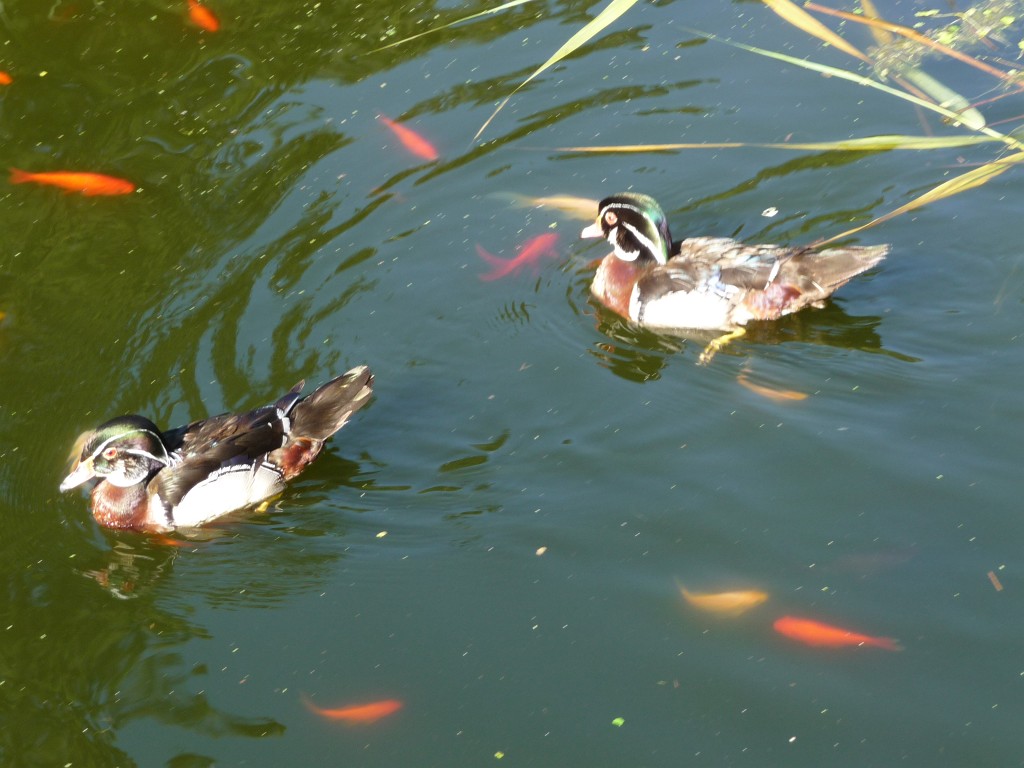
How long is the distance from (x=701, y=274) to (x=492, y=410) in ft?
4.99

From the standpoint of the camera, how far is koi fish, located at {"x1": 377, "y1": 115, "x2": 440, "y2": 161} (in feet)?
29.1

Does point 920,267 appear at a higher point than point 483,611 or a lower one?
higher

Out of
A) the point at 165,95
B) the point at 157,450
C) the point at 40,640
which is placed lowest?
the point at 40,640

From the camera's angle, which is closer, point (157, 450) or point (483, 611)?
point (483, 611)

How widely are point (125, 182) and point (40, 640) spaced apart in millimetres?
4047

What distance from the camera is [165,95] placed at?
9758 mm

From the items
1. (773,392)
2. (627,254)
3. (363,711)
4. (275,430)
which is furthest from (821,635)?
(627,254)

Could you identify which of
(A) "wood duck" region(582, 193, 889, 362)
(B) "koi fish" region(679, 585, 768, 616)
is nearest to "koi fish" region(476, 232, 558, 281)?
(A) "wood duck" region(582, 193, 889, 362)

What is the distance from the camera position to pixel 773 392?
682cm

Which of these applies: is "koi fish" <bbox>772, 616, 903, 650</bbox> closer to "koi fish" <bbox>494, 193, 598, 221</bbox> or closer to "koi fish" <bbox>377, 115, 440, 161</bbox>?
"koi fish" <bbox>494, 193, 598, 221</bbox>

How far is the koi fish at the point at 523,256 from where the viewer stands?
312 inches

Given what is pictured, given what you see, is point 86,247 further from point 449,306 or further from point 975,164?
point 975,164

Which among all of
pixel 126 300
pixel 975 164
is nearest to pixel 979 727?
pixel 975 164

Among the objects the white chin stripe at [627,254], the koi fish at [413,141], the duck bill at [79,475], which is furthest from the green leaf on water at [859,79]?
the duck bill at [79,475]
